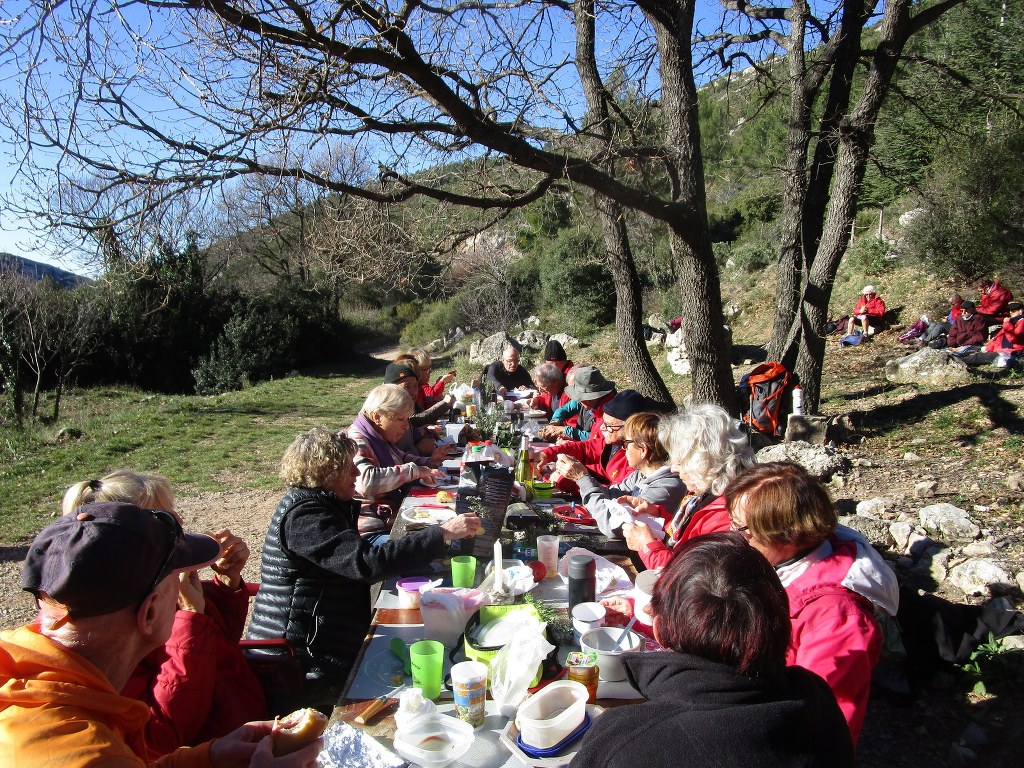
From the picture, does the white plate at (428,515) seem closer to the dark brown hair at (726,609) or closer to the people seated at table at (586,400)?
the people seated at table at (586,400)

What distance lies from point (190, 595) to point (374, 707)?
2.77 feet

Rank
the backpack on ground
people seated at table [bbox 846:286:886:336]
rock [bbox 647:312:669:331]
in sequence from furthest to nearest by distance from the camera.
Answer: rock [bbox 647:312:669:331] → people seated at table [bbox 846:286:886:336] → the backpack on ground

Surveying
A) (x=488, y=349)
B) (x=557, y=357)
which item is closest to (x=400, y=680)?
(x=557, y=357)

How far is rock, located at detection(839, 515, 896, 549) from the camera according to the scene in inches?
173

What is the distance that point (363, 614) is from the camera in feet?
9.05

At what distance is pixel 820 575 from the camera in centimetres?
195

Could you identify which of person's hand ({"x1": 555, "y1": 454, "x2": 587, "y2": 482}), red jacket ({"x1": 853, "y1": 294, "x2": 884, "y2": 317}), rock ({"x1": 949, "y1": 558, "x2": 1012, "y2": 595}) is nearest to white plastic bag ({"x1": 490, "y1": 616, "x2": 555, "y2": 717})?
person's hand ({"x1": 555, "y1": 454, "x2": 587, "y2": 482})

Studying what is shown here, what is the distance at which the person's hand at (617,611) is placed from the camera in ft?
7.25

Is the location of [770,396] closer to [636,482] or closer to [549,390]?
[549,390]

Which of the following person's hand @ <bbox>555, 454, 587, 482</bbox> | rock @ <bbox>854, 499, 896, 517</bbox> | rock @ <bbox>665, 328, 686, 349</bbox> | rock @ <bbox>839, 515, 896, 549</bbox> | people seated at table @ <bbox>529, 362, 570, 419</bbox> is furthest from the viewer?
rock @ <bbox>665, 328, 686, 349</bbox>

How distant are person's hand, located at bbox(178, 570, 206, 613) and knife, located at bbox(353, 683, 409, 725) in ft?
2.51

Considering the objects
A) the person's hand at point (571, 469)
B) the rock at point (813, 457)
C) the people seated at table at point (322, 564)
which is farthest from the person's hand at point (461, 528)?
the rock at point (813, 457)

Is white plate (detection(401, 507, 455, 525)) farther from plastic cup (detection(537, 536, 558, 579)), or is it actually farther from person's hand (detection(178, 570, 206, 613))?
person's hand (detection(178, 570, 206, 613))

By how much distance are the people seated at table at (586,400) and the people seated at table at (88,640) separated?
13.4 ft
